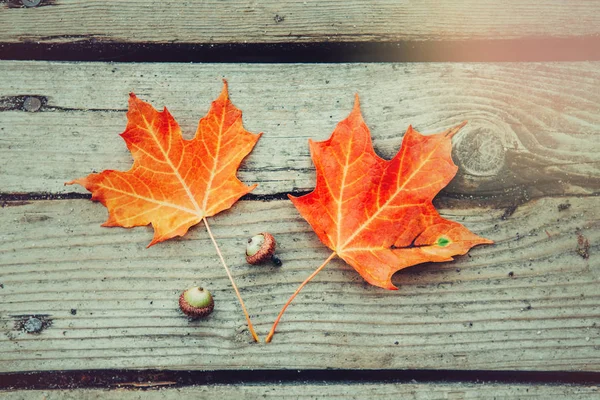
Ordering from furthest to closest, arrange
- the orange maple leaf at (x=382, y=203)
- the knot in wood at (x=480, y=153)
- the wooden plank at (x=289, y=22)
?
the wooden plank at (x=289, y=22)
the knot in wood at (x=480, y=153)
the orange maple leaf at (x=382, y=203)

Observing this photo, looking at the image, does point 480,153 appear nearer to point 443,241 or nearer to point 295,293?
point 443,241

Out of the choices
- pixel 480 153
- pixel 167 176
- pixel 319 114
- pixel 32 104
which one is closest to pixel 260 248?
pixel 167 176

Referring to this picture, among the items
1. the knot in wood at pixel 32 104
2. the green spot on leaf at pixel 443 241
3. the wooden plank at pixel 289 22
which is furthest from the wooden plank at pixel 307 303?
the wooden plank at pixel 289 22

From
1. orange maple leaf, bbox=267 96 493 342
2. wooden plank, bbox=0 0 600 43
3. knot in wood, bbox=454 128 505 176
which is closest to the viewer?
orange maple leaf, bbox=267 96 493 342

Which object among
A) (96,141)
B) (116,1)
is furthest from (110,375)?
(116,1)

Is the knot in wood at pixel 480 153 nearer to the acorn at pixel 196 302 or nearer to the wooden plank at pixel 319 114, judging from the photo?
the wooden plank at pixel 319 114

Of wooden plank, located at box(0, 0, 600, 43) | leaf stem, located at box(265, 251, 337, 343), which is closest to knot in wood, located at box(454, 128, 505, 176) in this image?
wooden plank, located at box(0, 0, 600, 43)

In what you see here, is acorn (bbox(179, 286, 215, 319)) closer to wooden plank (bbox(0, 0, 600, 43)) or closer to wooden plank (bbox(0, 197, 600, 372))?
wooden plank (bbox(0, 197, 600, 372))

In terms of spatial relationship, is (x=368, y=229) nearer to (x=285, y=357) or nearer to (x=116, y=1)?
(x=285, y=357)
